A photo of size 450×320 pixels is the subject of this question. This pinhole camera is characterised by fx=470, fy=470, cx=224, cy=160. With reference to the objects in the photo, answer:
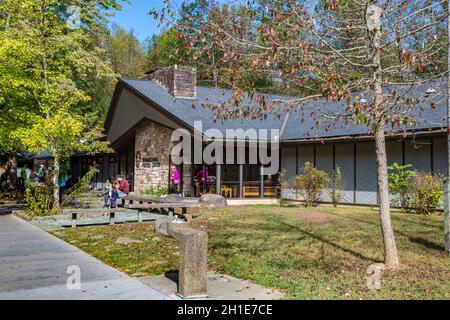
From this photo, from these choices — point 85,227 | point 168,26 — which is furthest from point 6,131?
point 168,26

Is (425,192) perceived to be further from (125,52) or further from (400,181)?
(125,52)

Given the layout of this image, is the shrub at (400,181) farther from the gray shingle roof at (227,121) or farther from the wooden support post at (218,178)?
the wooden support post at (218,178)

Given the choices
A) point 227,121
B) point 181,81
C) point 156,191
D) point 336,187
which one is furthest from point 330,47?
point 181,81

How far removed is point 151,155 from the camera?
2369 centimetres

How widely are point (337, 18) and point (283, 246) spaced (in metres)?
4.43

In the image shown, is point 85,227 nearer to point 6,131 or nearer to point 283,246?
point 6,131

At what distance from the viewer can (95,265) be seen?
26.0ft

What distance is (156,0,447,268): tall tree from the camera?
6.72 m

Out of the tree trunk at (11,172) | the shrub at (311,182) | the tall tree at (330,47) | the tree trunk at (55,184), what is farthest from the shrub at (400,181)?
the tree trunk at (11,172)

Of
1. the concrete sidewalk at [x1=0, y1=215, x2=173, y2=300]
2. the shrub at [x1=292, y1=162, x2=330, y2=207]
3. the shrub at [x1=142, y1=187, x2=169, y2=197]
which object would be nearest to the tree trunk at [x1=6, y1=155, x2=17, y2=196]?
the shrub at [x1=142, y1=187, x2=169, y2=197]

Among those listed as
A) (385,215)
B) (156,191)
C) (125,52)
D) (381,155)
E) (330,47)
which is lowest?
(156,191)

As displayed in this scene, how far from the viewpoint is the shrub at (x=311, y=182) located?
18391 mm

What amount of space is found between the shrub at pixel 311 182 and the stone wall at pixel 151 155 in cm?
651

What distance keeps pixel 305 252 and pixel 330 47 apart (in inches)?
147
